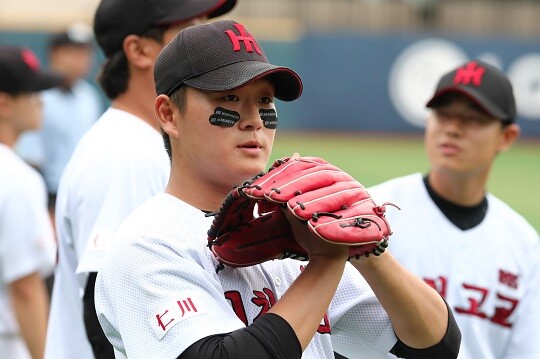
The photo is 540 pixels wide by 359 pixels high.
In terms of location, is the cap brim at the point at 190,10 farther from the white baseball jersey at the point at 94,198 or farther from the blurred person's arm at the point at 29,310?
the blurred person's arm at the point at 29,310

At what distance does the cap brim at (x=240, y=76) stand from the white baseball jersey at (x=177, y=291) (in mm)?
317

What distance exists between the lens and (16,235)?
4785 mm

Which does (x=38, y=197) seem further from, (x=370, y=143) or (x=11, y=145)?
(x=370, y=143)

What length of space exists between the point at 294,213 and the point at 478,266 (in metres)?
2.41

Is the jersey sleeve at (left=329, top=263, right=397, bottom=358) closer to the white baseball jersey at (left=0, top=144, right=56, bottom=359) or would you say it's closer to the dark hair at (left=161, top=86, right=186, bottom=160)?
the dark hair at (left=161, top=86, right=186, bottom=160)

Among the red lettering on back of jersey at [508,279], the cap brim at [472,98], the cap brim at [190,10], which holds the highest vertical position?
the cap brim at [190,10]

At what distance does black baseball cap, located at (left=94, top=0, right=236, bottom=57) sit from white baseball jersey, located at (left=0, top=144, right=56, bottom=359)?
3.58 ft

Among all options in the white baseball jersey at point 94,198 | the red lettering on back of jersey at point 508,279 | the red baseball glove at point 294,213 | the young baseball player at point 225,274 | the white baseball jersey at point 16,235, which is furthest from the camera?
the white baseball jersey at point 16,235

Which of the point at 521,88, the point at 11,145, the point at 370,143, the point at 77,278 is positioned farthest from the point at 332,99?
the point at 77,278

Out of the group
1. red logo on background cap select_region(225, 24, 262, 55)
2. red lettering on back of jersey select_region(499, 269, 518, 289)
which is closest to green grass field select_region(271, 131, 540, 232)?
red lettering on back of jersey select_region(499, 269, 518, 289)

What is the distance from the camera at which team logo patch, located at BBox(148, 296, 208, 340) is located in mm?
2430

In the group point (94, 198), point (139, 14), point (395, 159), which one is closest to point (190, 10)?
point (139, 14)

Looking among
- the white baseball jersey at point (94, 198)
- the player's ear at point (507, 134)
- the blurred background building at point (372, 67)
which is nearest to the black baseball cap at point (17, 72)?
the white baseball jersey at point (94, 198)

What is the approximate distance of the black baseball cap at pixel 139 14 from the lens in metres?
3.72
